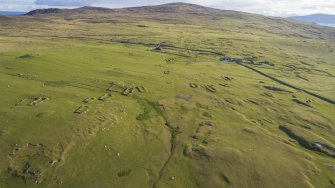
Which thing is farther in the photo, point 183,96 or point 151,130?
point 183,96

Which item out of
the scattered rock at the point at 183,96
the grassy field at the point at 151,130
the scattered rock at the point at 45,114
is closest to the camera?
the grassy field at the point at 151,130

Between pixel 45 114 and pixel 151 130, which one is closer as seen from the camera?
pixel 45 114

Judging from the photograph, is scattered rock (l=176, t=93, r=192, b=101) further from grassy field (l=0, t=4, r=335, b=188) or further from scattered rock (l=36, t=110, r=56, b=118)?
scattered rock (l=36, t=110, r=56, b=118)

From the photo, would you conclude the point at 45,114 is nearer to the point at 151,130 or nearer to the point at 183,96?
the point at 151,130

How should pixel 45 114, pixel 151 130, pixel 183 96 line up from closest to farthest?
pixel 45 114
pixel 151 130
pixel 183 96

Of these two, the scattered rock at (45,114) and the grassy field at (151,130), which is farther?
the scattered rock at (45,114)

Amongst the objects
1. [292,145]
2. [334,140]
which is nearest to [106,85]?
[292,145]

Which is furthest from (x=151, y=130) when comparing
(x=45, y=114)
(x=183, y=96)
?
(x=183, y=96)

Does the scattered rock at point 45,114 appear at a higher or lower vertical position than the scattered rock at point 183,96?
higher

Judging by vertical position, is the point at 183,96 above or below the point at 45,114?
below

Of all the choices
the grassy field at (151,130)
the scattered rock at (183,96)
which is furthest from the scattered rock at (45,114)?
the scattered rock at (183,96)

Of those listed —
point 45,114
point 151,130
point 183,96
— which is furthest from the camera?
point 183,96

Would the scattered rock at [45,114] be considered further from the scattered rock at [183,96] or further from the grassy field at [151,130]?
the scattered rock at [183,96]
